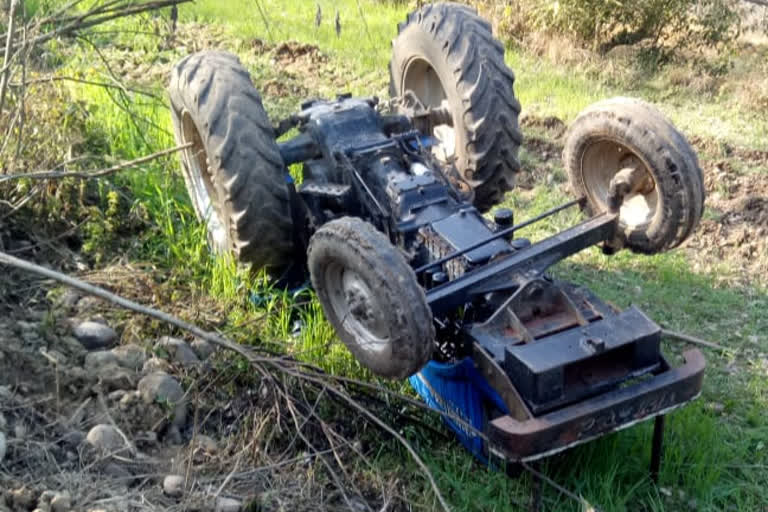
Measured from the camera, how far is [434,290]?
3.75 m

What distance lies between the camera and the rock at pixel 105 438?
12.7 feet

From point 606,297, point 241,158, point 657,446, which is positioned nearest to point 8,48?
point 241,158

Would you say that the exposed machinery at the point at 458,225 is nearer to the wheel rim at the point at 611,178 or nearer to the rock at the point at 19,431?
the wheel rim at the point at 611,178

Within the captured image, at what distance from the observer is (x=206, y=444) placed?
4.11 meters

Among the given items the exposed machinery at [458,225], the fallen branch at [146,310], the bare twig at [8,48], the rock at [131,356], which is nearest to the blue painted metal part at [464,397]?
the exposed machinery at [458,225]

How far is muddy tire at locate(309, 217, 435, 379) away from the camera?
3375mm

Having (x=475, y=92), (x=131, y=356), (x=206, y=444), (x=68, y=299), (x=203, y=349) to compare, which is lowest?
(x=206, y=444)

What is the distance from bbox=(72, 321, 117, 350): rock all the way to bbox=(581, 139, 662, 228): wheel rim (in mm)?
2520

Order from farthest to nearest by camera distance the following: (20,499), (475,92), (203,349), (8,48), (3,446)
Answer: (475,92)
(203,349)
(8,48)
(3,446)
(20,499)

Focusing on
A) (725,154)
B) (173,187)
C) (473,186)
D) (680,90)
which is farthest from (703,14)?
(173,187)

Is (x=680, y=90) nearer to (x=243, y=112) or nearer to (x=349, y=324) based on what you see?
(x=243, y=112)

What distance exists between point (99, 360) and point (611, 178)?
265 centimetres

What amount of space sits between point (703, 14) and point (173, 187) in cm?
650

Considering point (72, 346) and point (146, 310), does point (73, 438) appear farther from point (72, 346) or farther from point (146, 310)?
point (146, 310)
